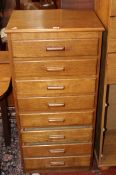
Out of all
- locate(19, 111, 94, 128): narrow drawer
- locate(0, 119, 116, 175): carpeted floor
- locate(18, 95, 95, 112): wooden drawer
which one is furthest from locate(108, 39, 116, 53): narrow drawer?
locate(0, 119, 116, 175): carpeted floor

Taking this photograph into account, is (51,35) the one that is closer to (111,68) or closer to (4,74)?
(111,68)

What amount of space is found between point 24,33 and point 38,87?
1.03 feet

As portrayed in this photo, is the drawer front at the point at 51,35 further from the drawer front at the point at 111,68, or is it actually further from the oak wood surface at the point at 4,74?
the oak wood surface at the point at 4,74

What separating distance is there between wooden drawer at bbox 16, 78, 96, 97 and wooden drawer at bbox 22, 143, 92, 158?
0.38 m

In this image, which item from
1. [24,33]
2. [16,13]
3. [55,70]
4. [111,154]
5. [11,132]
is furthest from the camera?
[11,132]

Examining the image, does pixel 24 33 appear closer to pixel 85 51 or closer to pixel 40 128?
pixel 85 51

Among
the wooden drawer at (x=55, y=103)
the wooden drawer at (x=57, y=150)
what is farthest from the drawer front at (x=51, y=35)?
the wooden drawer at (x=57, y=150)

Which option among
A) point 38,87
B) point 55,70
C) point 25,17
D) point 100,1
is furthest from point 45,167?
point 100,1

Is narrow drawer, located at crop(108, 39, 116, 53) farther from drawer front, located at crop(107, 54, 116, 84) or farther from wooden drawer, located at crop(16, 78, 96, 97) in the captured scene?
wooden drawer, located at crop(16, 78, 96, 97)

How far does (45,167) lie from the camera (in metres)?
1.79

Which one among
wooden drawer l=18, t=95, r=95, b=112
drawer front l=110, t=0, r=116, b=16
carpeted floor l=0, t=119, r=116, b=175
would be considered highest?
drawer front l=110, t=0, r=116, b=16

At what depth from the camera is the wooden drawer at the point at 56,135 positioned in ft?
5.33

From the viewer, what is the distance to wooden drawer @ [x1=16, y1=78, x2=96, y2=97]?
4.79 feet

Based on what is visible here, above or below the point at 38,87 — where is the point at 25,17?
above
